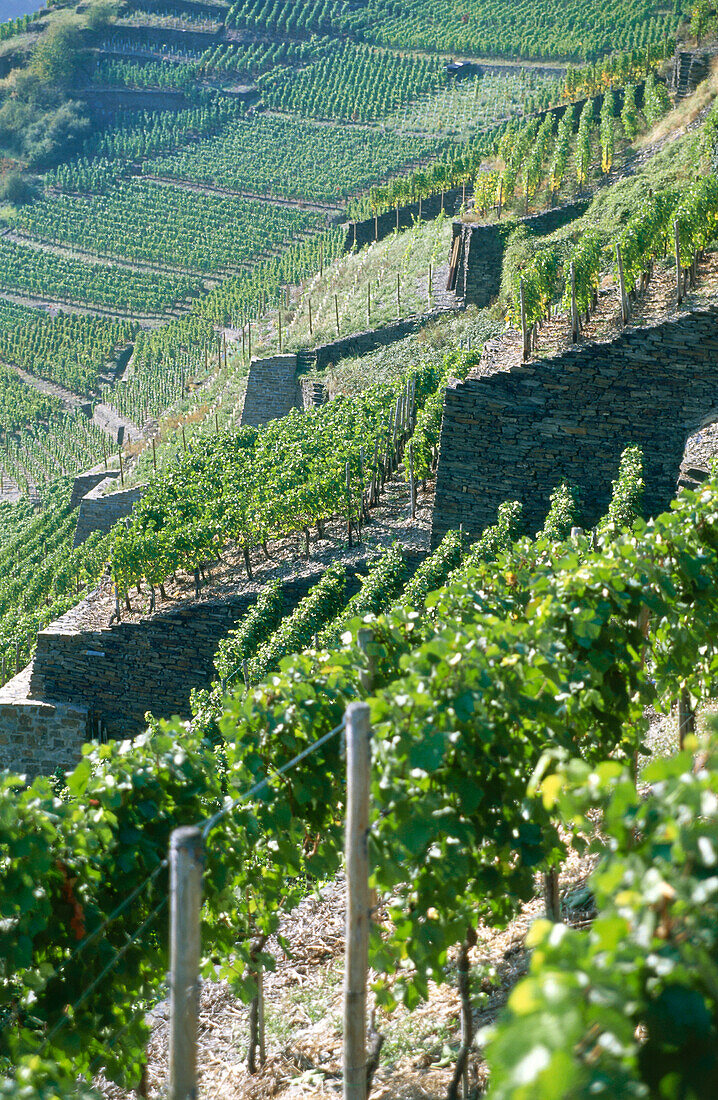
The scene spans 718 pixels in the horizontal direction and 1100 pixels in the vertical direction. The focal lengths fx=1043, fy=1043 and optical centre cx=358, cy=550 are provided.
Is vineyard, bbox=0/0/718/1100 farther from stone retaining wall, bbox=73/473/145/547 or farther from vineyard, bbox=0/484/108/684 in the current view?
stone retaining wall, bbox=73/473/145/547

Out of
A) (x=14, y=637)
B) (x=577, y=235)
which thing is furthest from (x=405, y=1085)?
(x=577, y=235)

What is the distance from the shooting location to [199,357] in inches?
1590

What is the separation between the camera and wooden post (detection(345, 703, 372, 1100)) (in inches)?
131

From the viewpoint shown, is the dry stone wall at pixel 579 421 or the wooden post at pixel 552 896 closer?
the wooden post at pixel 552 896

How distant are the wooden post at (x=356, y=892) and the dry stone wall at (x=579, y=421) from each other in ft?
28.9

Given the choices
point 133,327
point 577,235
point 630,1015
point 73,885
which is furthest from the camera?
point 133,327

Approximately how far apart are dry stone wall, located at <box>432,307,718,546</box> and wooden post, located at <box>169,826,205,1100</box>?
9337mm

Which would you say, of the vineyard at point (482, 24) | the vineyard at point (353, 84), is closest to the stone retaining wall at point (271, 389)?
the vineyard at point (482, 24)

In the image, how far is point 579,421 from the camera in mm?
12023

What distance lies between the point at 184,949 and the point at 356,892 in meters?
0.65

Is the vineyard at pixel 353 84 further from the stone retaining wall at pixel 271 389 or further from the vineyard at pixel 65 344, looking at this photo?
the stone retaining wall at pixel 271 389

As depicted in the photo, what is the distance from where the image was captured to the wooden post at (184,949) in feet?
9.63

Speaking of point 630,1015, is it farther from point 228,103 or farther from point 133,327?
point 228,103

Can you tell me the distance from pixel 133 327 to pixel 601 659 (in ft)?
153
